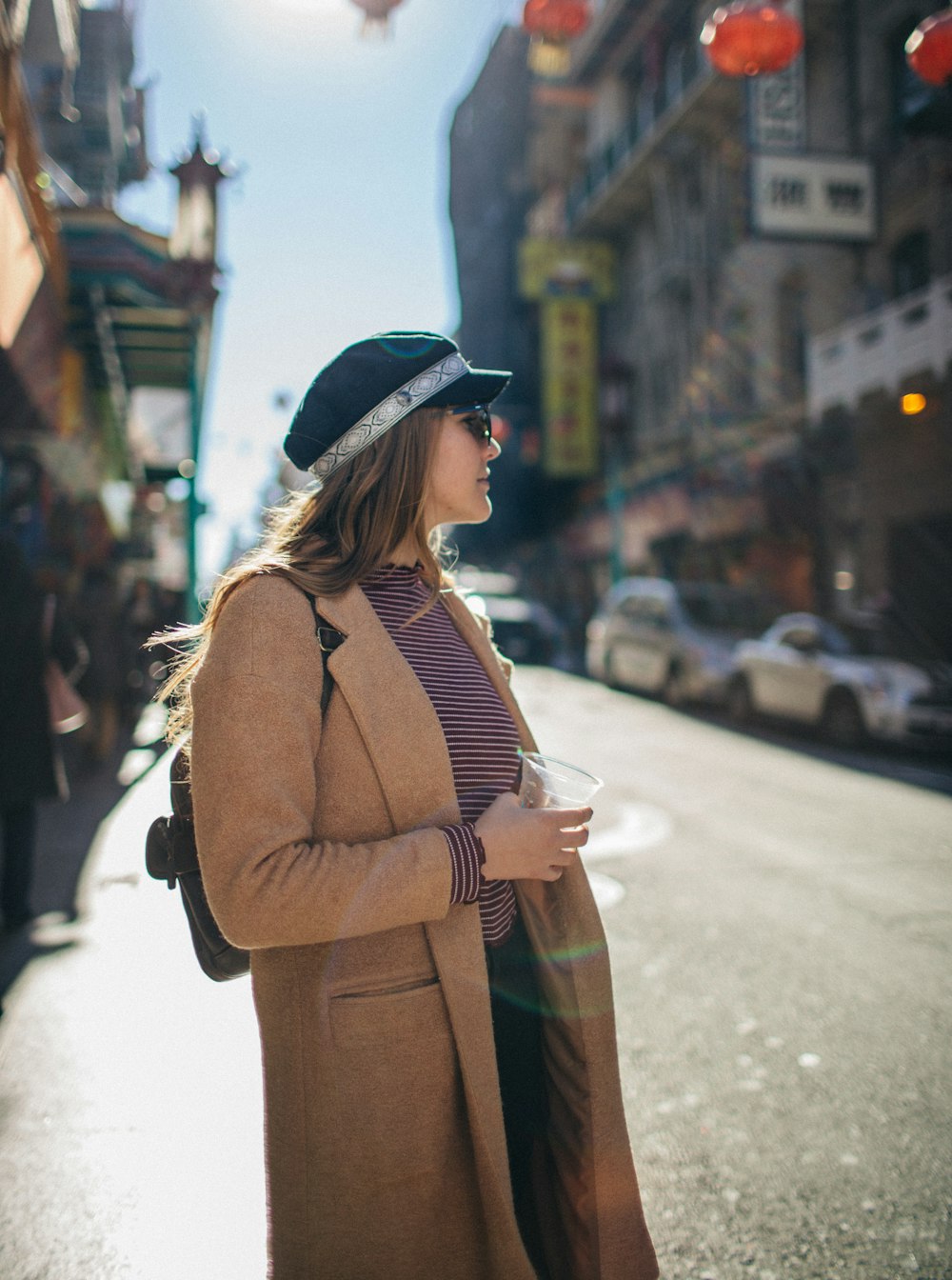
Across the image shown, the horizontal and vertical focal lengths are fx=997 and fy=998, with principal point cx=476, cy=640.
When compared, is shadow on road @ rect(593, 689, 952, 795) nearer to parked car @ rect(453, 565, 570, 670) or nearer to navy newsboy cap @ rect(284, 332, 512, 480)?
navy newsboy cap @ rect(284, 332, 512, 480)

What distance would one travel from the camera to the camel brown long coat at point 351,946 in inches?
58.0

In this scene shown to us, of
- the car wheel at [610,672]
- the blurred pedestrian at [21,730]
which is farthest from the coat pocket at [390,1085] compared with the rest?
the car wheel at [610,672]

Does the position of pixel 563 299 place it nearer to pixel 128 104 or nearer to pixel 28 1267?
pixel 128 104

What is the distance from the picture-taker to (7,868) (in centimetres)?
481

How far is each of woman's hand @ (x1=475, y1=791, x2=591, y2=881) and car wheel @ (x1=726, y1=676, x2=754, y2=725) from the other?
12.1 m

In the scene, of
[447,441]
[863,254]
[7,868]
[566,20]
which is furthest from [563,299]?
[447,441]

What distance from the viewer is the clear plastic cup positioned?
1688 mm

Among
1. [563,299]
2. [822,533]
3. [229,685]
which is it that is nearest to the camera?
[229,685]

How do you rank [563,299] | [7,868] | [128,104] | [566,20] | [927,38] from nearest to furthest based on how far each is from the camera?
[7,868], [927,38], [566,20], [128,104], [563,299]

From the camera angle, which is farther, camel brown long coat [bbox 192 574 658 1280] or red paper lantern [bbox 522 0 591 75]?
red paper lantern [bbox 522 0 591 75]

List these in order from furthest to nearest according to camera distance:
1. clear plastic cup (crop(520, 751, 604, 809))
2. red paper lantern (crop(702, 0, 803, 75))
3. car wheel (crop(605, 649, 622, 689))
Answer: car wheel (crop(605, 649, 622, 689))
red paper lantern (crop(702, 0, 803, 75))
clear plastic cup (crop(520, 751, 604, 809))

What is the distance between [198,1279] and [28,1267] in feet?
1.37

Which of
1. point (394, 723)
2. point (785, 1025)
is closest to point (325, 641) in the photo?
point (394, 723)

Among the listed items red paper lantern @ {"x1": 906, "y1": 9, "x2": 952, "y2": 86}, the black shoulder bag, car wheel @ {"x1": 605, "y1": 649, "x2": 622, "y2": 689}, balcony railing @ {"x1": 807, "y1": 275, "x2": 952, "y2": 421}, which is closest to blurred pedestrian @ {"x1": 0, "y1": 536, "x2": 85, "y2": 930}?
the black shoulder bag
